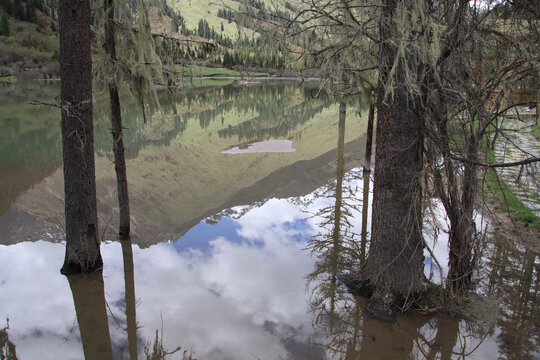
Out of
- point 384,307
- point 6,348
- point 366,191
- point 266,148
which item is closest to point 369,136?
point 366,191

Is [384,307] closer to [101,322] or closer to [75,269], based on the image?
[101,322]

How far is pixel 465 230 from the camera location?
5195 mm

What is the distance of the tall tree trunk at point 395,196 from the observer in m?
4.82

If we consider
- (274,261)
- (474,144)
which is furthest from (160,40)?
(474,144)

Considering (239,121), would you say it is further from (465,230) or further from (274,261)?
(465,230)

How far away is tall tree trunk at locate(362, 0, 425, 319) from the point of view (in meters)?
4.82

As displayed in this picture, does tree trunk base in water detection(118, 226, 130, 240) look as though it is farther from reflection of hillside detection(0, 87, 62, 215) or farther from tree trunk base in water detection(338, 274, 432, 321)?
tree trunk base in water detection(338, 274, 432, 321)

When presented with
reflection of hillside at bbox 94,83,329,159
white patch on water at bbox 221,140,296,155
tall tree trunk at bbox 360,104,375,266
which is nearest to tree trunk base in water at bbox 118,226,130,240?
tall tree trunk at bbox 360,104,375,266

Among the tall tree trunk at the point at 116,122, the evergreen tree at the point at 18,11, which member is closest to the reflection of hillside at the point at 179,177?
the tall tree trunk at the point at 116,122

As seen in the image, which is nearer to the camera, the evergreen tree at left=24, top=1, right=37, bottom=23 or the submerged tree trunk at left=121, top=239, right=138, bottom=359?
the submerged tree trunk at left=121, top=239, right=138, bottom=359

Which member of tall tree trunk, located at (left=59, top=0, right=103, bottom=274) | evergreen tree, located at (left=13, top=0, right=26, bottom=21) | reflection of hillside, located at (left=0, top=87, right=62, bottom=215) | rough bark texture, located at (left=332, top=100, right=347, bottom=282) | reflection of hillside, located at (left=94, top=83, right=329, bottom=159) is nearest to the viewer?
tall tree trunk, located at (left=59, top=0, right=103, bottom=274)

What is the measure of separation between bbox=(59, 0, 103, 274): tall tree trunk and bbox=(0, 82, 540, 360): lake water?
0.49 meters

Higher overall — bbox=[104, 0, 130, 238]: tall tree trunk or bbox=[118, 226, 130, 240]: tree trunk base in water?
bbox=[104, 0, 130, 238]: tall tree trunk

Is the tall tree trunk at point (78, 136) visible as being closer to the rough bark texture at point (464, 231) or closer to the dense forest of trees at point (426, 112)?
the dense forest of trees at point (426, 112)
